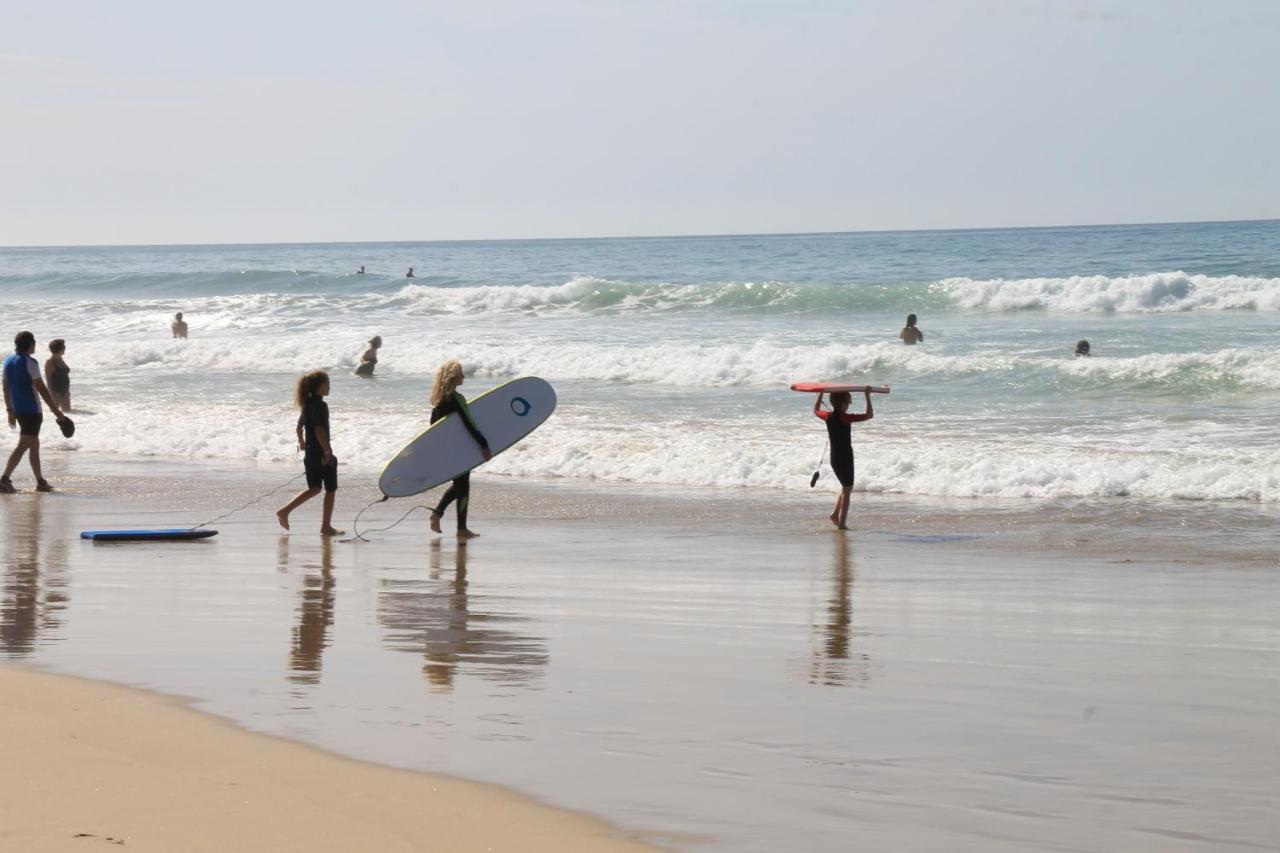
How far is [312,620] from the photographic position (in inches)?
306

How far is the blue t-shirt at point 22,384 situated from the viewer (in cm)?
1463

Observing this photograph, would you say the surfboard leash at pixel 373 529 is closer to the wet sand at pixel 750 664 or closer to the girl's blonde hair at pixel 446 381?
the wet sand at pixel 750 664

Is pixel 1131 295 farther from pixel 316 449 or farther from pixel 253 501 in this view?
pixel 316 449

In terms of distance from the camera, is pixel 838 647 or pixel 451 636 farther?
pixel 451 636

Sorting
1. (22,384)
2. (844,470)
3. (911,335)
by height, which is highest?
(911,335)

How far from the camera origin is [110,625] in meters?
7.58

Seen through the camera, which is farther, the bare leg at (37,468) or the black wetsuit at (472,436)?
the bare leg at (37,468)

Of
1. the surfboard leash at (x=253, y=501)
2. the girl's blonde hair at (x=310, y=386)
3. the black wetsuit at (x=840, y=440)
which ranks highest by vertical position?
the girl's blonde hair at (x=310, y=386)

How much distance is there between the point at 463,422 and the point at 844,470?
3.09m

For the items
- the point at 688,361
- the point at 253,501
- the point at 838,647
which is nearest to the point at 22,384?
the point at 253,501

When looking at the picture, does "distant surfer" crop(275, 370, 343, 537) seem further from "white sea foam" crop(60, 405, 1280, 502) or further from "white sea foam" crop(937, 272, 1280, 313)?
"white sea foam" crop(937, 272, 1280, 313)

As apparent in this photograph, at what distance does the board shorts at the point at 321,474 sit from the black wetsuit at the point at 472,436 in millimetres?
837

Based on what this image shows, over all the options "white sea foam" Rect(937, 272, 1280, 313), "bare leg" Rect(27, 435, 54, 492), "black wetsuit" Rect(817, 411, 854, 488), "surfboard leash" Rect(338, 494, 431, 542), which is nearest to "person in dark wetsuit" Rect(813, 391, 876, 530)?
"black wetsuit" Rect(817, 411, 854, 488)

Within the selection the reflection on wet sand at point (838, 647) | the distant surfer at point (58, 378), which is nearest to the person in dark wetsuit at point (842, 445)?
the reflection on wet sand at point (838, 647)
